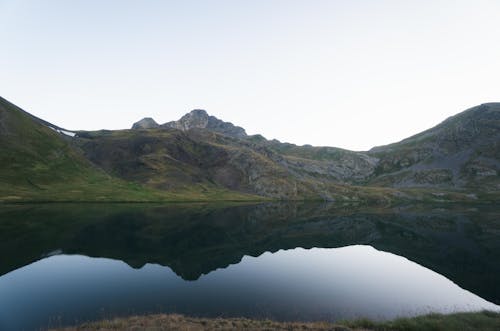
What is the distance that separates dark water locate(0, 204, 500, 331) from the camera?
3784 cm

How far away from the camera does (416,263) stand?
68938 mm

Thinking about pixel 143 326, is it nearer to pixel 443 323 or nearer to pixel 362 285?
pixel 443 323

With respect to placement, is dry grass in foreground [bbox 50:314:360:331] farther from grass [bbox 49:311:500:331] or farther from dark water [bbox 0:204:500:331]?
dark water [bbox 0:204:500:331]

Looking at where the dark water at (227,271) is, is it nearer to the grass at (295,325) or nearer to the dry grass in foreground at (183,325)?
the dry grass in foreground at (183,325)

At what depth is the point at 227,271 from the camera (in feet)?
186

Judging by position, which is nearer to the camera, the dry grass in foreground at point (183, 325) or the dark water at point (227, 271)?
the dry grass in foreground at point (183, 325)

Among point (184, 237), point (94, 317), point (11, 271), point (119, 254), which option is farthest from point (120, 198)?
point (94, 317)

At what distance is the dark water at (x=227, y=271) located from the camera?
3784cm

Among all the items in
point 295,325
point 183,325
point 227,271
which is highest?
point 183,325

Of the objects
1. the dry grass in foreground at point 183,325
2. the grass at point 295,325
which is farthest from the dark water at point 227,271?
the grass at point 295,325

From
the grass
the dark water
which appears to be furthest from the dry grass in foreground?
the dark water

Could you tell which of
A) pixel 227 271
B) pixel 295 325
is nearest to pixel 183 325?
pixel 295 325

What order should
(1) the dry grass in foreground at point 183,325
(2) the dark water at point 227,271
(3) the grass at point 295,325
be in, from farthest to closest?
(2) the dark water at point 227,271
(3) the grass at point 295,325
(1) the dry grass in foreground at point 183,325

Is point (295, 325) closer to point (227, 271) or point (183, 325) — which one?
point (183, 325)
